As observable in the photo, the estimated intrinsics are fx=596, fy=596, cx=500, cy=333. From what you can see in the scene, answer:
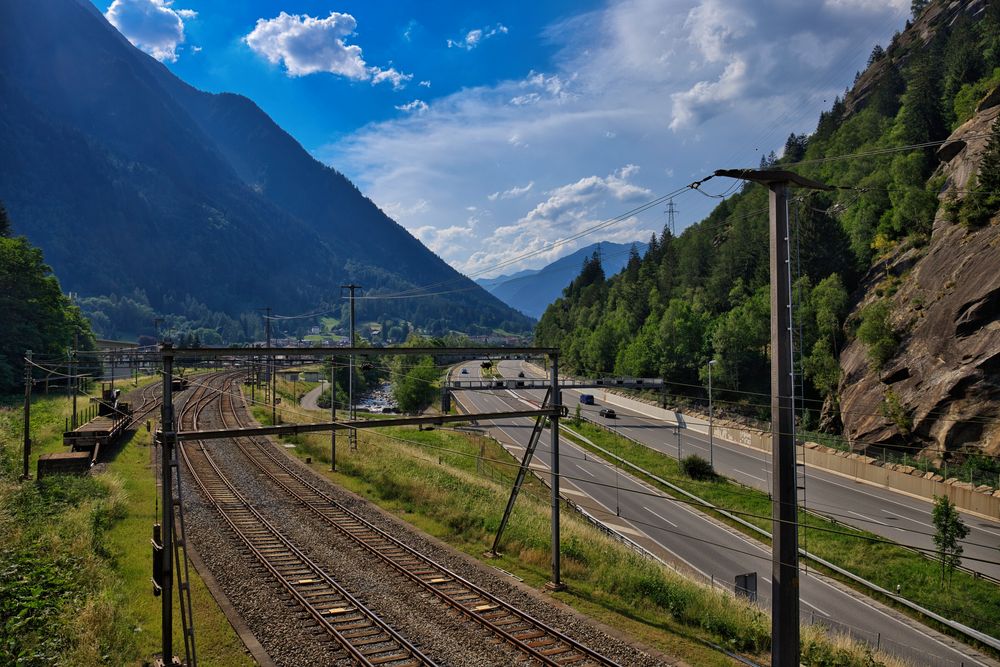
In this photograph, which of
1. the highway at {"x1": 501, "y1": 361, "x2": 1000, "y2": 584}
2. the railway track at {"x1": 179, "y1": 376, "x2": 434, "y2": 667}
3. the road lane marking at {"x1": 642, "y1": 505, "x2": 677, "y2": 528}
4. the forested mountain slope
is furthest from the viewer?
the forested mountain slope

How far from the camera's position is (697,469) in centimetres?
4059

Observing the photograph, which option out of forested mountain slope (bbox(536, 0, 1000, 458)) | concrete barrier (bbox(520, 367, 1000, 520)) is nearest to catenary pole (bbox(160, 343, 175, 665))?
forested mountain slope (bbox(536, 0, 1000, 458))

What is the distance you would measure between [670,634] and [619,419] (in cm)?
5118

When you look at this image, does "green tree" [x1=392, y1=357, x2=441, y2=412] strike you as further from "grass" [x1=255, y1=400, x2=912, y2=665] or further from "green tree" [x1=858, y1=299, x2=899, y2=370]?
"green tree" [x1=858, y1=299, x2=899, y2=370]

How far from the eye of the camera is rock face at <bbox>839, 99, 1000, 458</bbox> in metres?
35.6

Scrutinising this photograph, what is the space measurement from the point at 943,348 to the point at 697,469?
1789 cm

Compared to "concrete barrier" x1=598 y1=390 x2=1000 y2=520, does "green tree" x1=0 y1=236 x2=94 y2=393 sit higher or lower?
higher

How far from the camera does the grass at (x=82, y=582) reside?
11867 millimetres

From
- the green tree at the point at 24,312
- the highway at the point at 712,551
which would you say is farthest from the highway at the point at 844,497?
the green tree at the point at 24,312

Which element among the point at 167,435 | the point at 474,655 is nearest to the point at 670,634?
the point at 474,655

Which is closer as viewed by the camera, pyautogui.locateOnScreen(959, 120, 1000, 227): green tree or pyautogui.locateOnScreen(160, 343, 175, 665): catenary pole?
pyautogui.locateOnScreen(160, 343, 175, 665): catenary pole

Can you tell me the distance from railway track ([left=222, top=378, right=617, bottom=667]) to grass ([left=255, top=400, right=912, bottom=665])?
6.11ft

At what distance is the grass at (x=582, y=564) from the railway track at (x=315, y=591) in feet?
16.0

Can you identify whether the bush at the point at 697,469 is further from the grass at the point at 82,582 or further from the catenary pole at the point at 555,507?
the grass at the point at 82,582
